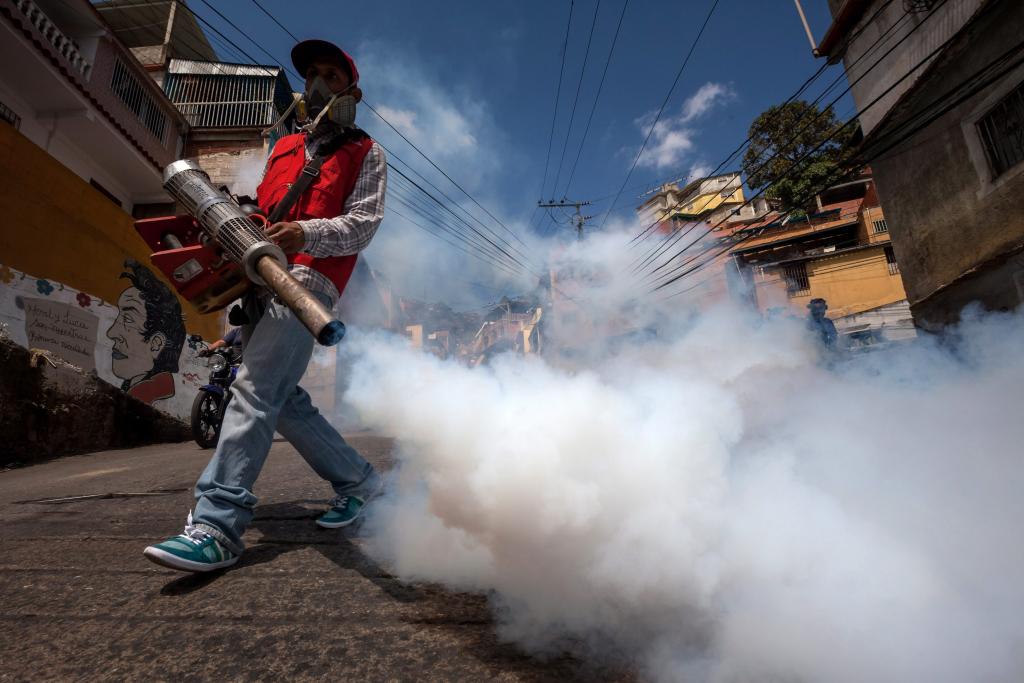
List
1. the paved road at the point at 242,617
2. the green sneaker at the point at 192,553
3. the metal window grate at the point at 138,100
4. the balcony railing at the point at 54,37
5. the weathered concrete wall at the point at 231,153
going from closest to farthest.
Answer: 1. the paved road at the point at 242,617
2. the green sneaker at the point at 192,553
3. the balcony railing at the point at 54,37
4. the metal window grate at the point at 138,100
5. the weathered concrete wall at the point at 231,153

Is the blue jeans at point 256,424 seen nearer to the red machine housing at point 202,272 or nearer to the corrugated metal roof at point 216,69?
the red machine housing at point 202,272

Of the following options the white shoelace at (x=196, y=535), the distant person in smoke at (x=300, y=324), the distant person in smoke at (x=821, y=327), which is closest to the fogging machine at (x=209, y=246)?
the distant person in smoke at (x=300, y=324)

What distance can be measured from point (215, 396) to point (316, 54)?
4.58 meters

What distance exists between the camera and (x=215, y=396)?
5.56 metres

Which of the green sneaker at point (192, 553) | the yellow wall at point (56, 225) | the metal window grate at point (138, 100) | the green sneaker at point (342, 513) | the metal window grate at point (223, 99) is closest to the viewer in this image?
the green sneaker at point (192, 553)

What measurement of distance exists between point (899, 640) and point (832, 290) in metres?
25.5

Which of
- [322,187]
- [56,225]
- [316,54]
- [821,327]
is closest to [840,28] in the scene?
[821,327]

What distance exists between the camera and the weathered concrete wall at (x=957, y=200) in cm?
644

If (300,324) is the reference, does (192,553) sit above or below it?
below

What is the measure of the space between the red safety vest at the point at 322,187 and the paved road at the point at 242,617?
A: 1099 mm

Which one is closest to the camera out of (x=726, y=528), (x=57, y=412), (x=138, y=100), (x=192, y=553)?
(x=726, y=528)

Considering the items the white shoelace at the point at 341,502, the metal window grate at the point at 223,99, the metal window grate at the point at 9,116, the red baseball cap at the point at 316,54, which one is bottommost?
the white shoelace at the point at 341,502

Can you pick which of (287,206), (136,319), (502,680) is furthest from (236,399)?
(136,319)

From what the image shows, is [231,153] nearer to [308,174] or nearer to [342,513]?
[308,174]
